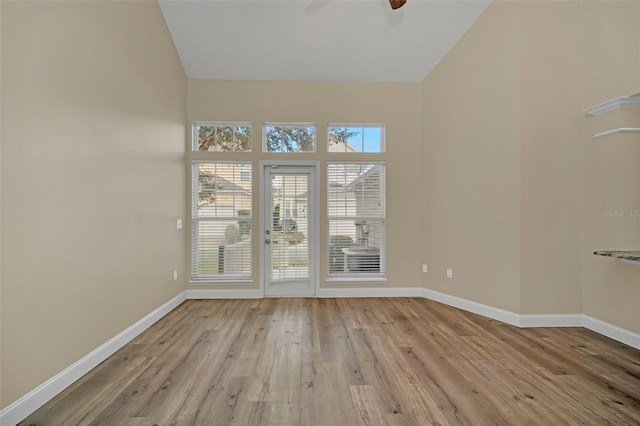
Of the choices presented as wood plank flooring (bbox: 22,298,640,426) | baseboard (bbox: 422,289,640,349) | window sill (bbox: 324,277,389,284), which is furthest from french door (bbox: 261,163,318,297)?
baseboard (bbox: 422,289,640,349)

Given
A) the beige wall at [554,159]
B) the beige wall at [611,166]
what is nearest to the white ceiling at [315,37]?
the beige wall at [554,159]

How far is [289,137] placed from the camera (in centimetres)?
468

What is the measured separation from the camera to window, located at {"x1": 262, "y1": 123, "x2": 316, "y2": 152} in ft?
15.3

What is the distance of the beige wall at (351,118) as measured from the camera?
4578 millimetres

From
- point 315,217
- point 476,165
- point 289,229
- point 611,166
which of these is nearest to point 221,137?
point 289,229

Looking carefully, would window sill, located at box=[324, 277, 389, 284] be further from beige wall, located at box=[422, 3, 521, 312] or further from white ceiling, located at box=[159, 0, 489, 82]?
white ceiling, located at box=[159, 0, 489, 82]

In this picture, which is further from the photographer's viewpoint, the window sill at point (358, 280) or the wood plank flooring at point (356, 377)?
the window sill at point (358, 280)

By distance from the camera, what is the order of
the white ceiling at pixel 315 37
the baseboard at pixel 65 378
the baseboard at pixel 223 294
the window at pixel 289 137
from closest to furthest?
the baseboard at pixel 65 378 < the white ceiling at pixel 315 37 < the baseboard at pixel 223 294 < the window at pixel 289 137

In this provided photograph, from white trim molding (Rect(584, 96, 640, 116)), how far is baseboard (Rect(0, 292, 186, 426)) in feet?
17.6

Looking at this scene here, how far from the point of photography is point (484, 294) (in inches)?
146

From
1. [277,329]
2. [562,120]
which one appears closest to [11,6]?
[277,329]

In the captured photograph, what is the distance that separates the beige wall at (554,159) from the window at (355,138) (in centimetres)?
142

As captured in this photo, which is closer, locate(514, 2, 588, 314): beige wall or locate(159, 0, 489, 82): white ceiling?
locate(514, 2, 588, 314): beige wall

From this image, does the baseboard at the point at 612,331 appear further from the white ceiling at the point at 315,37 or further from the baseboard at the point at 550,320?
the white ceiling at the point at 315,37
